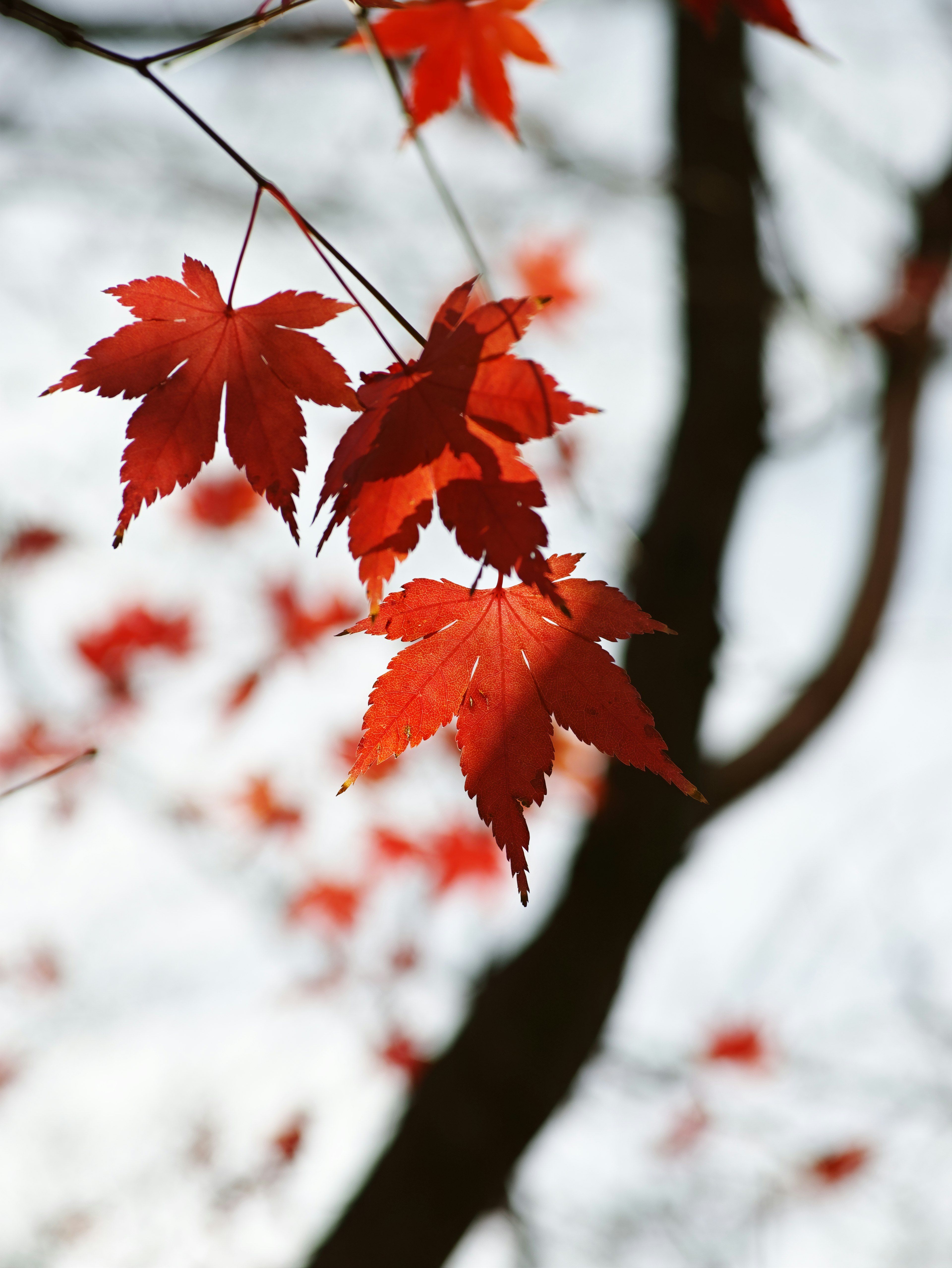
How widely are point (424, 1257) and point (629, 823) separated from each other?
133cm

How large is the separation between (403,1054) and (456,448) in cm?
337

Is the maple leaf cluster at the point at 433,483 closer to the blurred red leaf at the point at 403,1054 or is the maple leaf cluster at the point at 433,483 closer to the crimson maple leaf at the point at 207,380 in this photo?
the crimson maple leaf at the point at 207,380

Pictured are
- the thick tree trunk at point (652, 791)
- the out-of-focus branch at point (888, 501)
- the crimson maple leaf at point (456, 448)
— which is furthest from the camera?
the out-of-focus branch at point (888, 501)

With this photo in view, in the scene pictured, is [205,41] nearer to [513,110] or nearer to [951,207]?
[513,110]

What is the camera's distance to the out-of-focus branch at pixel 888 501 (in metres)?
2.67

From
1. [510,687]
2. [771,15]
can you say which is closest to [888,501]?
[771,15]

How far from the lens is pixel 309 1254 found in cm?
222

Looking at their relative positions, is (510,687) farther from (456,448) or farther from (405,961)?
(405,961)

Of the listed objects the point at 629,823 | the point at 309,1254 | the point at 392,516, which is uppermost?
the point at 392,516

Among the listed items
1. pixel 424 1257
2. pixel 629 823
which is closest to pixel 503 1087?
pixel 424 1257

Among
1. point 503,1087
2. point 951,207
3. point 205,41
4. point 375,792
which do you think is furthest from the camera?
point 375,792

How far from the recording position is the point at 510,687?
2.55ft

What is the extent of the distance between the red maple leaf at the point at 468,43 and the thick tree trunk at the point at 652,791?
1.37 m

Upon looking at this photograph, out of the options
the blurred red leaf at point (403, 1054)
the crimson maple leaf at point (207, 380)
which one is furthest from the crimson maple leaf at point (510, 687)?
the blurred red leaf at point (403, 1054)
